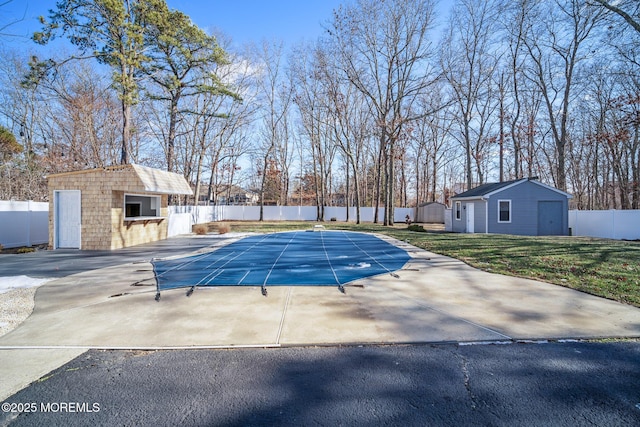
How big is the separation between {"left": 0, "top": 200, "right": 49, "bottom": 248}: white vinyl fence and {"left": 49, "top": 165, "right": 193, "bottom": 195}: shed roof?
8.41 ft

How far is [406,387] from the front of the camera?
2609 millimetres

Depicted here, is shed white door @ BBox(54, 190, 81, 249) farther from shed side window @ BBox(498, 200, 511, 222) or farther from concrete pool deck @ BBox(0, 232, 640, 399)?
shed side window @ BBox(498, 200, 511, 222)

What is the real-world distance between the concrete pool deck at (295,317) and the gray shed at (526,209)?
39.7 feet

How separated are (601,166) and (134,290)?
36471 mm

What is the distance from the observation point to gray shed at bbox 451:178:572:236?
16.8 m

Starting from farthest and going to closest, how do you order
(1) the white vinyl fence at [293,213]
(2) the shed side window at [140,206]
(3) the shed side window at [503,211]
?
(1) the white vinyl fence at [293,213]
(3) the shed side window at [503,211]
(2) the shed side window at [140,206]

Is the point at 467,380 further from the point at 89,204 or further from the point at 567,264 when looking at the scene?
the point at 89,204

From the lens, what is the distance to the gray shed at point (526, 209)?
16.8m

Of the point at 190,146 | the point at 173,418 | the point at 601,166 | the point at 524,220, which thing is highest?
the point at 190,146

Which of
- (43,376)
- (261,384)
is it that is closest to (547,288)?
(261,384)

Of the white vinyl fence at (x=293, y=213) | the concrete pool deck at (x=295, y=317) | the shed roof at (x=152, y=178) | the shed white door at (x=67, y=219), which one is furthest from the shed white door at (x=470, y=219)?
the shed white door at (x=67, y=219)

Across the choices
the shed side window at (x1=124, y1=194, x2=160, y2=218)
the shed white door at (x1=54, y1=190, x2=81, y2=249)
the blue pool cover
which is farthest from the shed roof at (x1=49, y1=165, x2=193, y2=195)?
the blue pool cover

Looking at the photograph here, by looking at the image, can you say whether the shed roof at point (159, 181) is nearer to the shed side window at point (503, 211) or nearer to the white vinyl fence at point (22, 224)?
the white vinyl fence at point (22, 224)

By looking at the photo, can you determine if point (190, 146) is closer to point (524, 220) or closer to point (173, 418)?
point (524, 220)
